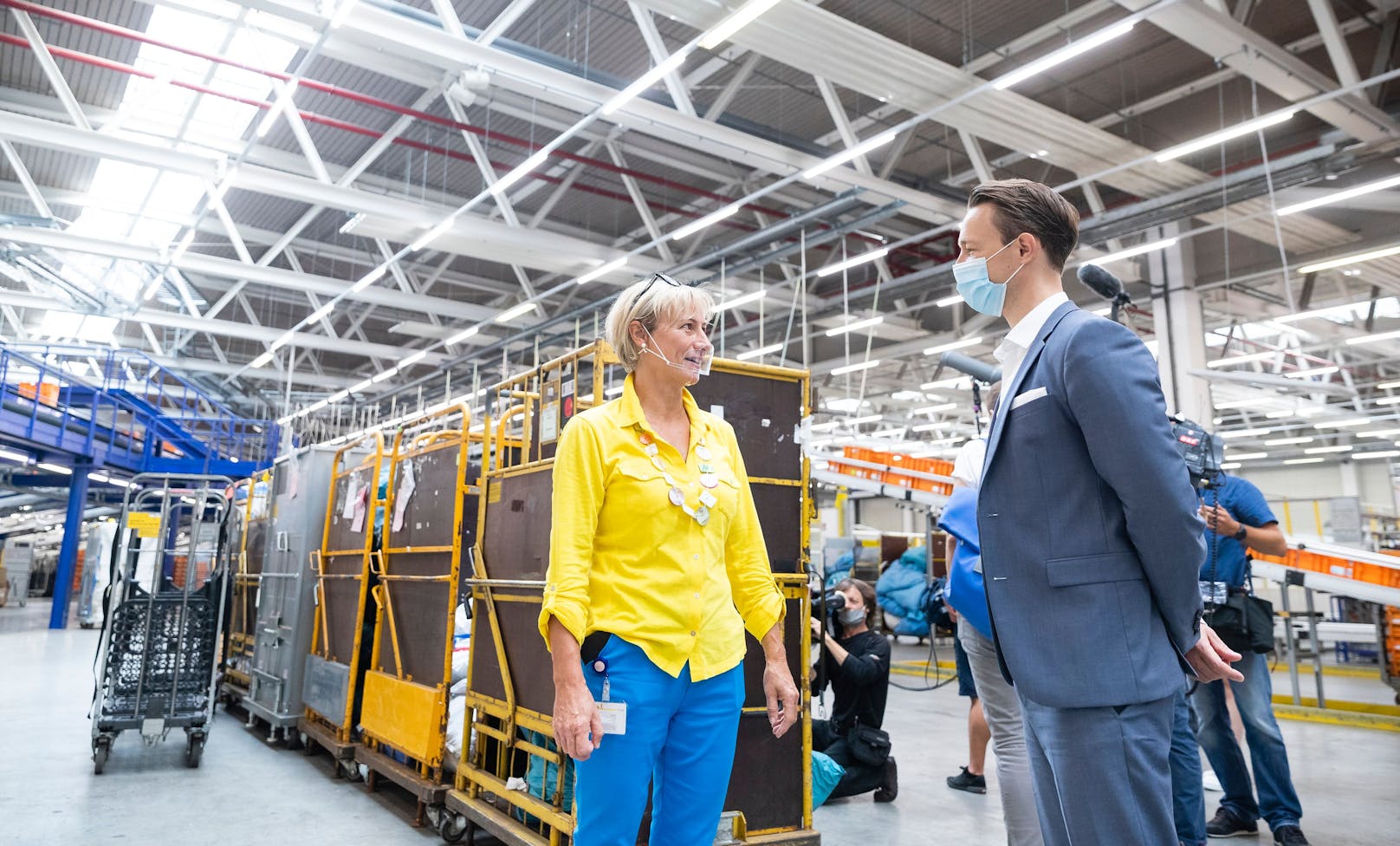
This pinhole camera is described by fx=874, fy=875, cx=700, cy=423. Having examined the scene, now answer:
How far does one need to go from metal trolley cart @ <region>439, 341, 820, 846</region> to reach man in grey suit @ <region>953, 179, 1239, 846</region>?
1.92 metres

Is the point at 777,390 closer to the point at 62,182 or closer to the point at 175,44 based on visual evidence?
the point at 175,44

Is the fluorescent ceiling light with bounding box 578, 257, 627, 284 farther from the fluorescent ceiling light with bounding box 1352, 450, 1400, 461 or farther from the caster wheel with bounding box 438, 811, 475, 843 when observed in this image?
the fluorescent ceiling light with bounding box 1352, 450, 1400, 461

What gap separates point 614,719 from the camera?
5.42 ft

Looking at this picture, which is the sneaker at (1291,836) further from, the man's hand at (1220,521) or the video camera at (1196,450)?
the video camera at (1196,450)

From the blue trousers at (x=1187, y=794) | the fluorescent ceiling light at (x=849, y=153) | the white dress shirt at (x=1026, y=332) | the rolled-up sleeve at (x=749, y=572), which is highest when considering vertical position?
the fluorescent ceiling light at (x=849, y=153)

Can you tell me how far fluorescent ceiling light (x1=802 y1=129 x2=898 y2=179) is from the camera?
7.46 metres

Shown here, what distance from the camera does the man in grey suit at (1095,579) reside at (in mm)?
1294

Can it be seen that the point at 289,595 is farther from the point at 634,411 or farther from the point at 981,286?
the point at 981,286

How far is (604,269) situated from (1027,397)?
968cm

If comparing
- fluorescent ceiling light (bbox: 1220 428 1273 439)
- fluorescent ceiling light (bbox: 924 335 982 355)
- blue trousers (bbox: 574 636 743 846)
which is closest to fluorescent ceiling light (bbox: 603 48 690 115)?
blue trousers (bbox: 574 636 743 846)

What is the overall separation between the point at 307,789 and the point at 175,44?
634 cm

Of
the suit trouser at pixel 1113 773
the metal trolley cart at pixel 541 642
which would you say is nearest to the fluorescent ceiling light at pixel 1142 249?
the metal trolley cart at pixel 541 642

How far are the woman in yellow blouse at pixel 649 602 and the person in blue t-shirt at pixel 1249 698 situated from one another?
2.50 meters

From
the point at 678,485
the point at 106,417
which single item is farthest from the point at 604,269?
the point at 106,417
